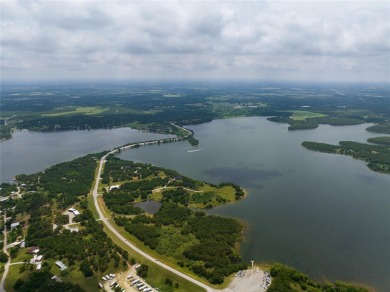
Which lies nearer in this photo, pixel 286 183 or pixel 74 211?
pixel 74 211

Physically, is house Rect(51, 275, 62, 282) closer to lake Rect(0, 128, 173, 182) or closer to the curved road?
the curved road

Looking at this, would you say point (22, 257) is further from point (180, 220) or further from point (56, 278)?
point (180, 220)

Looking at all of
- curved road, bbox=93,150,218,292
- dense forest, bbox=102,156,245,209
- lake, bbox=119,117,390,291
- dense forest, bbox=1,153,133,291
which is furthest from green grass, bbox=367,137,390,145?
curved road, bbox=93,150,218,292

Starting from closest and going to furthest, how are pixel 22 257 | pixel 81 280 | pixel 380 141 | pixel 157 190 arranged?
pixel 81 280 < pixel 22 257 < pixel 157 190 < pixel 380 141

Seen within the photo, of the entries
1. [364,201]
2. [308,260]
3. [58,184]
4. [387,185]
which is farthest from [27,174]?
[387,185]

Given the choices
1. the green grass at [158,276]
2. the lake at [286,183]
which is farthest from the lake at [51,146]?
the green grass at [158,276]

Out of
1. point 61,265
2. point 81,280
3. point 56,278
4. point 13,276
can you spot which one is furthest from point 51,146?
point 81,280

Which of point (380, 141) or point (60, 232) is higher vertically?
point (380, 141)
